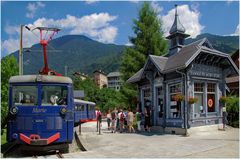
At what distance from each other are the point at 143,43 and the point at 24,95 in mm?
23559

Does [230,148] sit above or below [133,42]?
below

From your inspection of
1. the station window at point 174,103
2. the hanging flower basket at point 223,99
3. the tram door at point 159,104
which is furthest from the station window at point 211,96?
the tram door at point 159,104

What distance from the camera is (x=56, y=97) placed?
1272 centimetres

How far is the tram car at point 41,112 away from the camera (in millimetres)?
12047

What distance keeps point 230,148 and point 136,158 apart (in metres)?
3.97

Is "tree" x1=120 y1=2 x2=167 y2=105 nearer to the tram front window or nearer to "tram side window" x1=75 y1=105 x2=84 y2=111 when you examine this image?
"tram side window" x1=75 y1=105 x2=84 y2=111

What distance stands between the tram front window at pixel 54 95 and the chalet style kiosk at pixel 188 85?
703cm

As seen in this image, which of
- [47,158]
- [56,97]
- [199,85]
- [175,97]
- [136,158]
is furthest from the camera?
[199,85]

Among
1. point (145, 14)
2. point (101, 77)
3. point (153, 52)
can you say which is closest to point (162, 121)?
point (153, 52)

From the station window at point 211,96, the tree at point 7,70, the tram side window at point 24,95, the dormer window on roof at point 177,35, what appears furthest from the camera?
the tree at point 7,70

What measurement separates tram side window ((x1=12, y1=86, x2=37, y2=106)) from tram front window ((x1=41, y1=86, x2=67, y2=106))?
37 centimetres

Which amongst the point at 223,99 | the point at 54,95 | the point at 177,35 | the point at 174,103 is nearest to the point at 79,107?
the point at 177,35

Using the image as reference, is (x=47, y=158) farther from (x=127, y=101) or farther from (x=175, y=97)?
(x=127, y=101)

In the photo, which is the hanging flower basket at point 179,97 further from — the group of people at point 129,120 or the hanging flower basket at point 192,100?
the group of people at point 129,120
